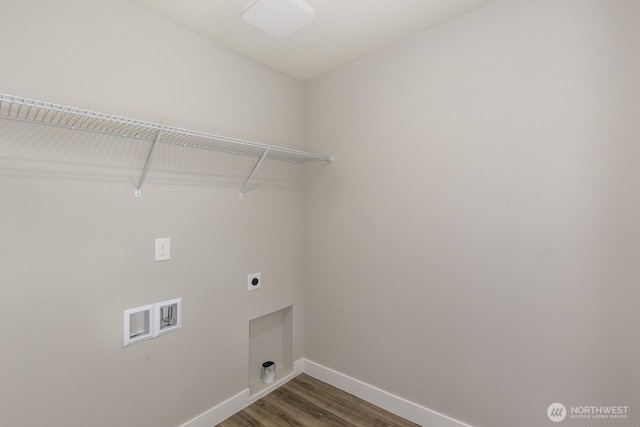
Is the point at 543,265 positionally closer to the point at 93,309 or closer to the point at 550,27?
the point at 550,27

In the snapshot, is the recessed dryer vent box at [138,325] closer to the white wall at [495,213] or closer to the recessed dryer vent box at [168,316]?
the recessed dryer vent box at [168,316]

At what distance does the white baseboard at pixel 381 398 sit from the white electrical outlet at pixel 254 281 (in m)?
0.86

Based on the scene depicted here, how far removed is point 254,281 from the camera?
84.1 inches

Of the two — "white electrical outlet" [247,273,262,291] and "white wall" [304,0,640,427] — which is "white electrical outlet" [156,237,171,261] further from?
"white wall" [304,0,640,427]

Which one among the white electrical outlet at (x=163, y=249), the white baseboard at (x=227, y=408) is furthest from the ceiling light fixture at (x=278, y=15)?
the white baseboard at (x=227, y=408)

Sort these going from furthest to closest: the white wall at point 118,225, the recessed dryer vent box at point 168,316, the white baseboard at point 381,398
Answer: the white baseboard at point 381,398 → the recessed dryer vent box at point 168,316 → the white wall at point 118,225

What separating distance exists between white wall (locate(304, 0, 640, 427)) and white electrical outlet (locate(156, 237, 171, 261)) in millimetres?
1160

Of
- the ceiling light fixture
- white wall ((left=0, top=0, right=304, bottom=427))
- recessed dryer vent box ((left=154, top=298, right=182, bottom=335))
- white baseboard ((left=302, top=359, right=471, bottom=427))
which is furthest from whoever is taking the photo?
white baseboard ((left=302, top=359, right=471, bottom=427))

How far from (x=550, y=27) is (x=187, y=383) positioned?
2736mm

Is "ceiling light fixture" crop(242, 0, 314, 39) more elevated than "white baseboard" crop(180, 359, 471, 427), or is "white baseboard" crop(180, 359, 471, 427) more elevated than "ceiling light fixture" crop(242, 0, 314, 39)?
"ceiling light fixture" crop(242, 0, 314, 39)

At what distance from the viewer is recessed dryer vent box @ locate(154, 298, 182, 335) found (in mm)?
1644

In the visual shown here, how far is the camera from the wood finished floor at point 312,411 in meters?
1.90

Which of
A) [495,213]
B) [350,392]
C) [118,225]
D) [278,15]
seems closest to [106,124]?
[118,225]

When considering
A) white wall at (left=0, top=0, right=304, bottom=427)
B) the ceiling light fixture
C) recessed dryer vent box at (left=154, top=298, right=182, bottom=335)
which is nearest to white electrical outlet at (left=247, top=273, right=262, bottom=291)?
white wall at (left=0, top=0, right=304, bottom=427)
